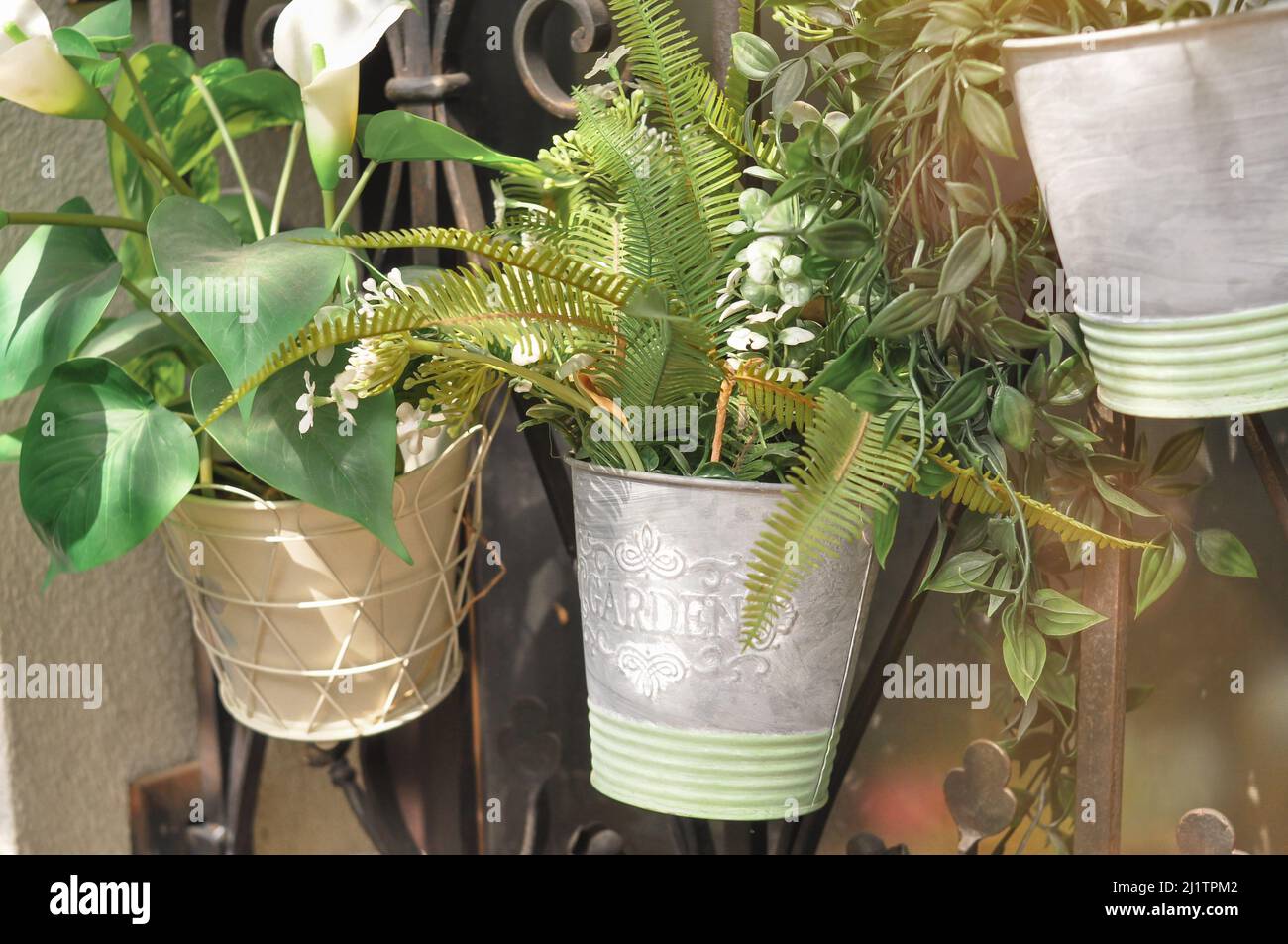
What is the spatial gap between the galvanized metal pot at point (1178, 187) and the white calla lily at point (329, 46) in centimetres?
37

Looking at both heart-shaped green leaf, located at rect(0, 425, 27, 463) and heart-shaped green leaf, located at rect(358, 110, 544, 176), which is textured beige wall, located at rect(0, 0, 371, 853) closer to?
heart-shaped green leaf, located at rect(0, 425, 27, 463)

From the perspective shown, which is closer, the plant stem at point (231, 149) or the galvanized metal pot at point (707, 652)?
the galvanized metal pot at point (707, 652)

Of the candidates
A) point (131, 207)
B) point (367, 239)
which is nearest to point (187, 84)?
point (131, 207)

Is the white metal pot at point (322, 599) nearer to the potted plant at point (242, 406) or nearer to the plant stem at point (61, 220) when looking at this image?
the potted plant at point (242, 406)

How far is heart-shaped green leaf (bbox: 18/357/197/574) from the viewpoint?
0.61 meters

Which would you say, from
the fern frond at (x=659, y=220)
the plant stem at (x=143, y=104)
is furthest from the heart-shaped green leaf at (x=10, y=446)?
the fern frond at (x=659, y=220)

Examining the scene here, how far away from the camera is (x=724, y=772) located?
1.85ft

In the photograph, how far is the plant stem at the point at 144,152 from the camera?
661mm

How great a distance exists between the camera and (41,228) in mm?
689

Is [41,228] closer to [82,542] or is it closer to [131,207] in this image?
[131,207]

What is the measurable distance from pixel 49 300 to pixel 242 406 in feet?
0.69

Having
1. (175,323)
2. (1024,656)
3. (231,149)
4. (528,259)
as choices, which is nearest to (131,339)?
(175,323)

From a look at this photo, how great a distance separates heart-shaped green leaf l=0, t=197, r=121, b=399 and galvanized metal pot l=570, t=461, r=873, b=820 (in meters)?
0.32
